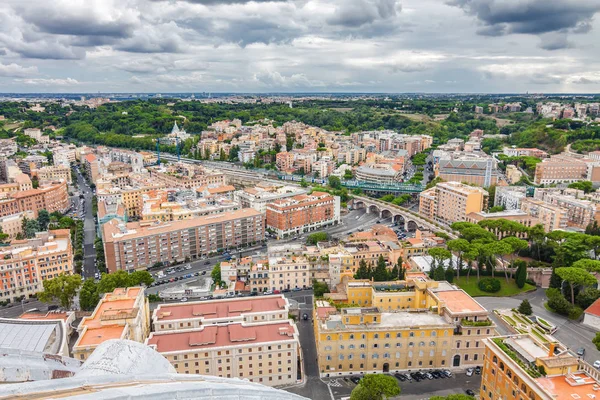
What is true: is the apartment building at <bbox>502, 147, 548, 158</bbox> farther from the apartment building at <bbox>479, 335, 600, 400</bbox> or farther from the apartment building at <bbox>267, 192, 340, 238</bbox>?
the apartment building at <bbox>479, 335, 600, 400</bbox>

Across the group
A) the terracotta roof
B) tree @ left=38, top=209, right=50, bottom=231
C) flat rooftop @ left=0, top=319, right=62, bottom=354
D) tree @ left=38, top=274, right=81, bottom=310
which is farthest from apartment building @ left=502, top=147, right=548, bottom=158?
flat rooftop @ left=0, top=319, right=62, bottom=354

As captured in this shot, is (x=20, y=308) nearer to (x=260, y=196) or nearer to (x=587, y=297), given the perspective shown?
(x=260, y=196)

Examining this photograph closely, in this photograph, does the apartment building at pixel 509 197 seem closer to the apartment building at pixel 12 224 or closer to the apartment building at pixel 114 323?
the apartment building at pixel 114 323

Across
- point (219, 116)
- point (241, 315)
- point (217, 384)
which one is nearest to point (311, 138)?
point (219, 116)

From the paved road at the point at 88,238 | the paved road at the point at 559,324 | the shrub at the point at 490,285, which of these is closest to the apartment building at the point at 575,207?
the paved road at the point at 559,324

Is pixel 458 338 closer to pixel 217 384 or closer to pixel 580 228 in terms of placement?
pixel 217 384

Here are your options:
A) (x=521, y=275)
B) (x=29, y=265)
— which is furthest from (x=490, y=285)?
(x=29, y=265)

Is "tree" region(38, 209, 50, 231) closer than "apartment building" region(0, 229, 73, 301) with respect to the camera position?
No
